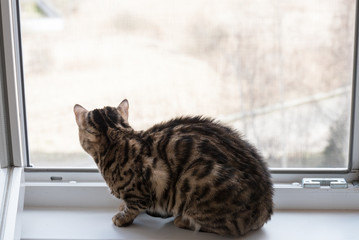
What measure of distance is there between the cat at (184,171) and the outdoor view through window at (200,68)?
0.57 feet

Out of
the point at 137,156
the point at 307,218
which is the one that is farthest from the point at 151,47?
the point at 307,218

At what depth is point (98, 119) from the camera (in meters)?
1.46


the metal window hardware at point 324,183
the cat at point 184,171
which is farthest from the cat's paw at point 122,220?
the metal window hardware at point 324,183

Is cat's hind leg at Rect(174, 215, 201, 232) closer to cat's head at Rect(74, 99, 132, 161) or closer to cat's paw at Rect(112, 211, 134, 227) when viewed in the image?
cat's paw at Rect(112, 211, 134, 227)

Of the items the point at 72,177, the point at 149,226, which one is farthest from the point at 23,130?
the point at 149,226

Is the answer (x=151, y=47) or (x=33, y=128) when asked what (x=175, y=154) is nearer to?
(x=151, y=47)

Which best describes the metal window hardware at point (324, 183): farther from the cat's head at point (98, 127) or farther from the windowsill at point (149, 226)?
the cat's head at point (98, 127)

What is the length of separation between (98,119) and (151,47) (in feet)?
1.00

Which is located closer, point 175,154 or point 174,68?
point 175,154

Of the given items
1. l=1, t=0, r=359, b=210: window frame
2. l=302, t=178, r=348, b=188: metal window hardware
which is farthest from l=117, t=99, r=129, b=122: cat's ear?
l=302, t=178, r=348, b=188: metal window hardware

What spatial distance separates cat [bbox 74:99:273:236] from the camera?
4.47 feet

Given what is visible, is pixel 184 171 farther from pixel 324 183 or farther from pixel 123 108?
pixel 324 183

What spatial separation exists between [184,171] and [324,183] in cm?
49

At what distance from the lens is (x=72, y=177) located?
5.49 ft
